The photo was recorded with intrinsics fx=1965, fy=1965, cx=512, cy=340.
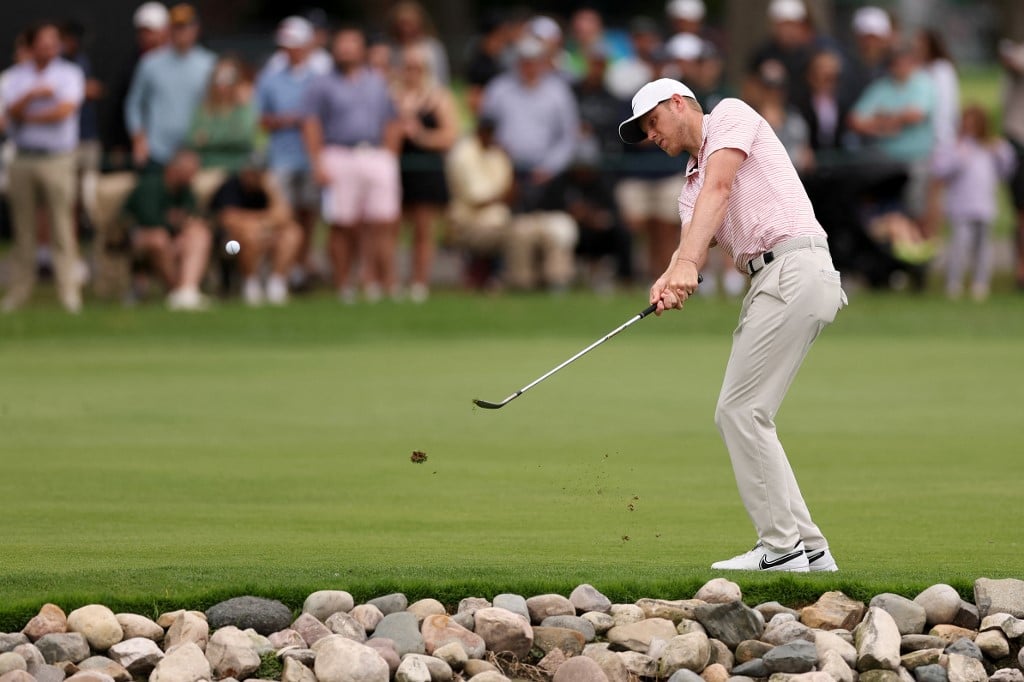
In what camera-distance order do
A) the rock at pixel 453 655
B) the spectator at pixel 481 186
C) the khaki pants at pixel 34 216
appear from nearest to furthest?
the rock at pixel 453 655
the khaki pants at pixel 34 216
the spectator at pixel 481 186

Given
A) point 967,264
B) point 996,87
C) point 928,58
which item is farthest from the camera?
point 996,87

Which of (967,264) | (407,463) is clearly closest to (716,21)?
(967,264)

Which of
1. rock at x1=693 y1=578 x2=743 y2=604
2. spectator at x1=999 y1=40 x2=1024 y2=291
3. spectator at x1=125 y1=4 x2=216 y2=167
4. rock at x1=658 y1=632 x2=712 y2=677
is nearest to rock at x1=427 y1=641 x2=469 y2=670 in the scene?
rock at x1=658 y1=632 x2=712 y2=677

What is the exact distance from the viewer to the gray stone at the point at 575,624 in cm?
681

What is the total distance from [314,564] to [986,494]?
355 centimetres

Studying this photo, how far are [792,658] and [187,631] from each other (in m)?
2.04

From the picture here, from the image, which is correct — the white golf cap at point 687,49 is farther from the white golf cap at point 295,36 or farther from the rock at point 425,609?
the rock at point 425,609

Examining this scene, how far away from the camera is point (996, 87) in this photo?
181ft

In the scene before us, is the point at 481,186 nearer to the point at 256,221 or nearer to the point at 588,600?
the point at 256,221

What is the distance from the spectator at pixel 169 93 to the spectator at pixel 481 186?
2.71m

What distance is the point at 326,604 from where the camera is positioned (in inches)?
270

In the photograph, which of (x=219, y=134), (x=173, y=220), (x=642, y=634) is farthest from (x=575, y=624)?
(x=219, y=134)

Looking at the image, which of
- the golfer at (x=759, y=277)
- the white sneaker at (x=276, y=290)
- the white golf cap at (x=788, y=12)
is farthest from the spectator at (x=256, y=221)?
the golfer at (x=759, y=277)

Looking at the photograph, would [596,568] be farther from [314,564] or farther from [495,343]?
[495,343]
